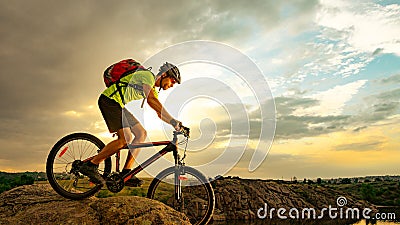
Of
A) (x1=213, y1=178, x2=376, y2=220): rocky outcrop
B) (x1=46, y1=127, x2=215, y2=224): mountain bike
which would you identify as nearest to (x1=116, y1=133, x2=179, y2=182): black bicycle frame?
(x1=46, y1=127, x2=215, y2=224): mountain bike

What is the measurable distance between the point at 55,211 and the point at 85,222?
0.99 m

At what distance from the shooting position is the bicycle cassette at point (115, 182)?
9141mm

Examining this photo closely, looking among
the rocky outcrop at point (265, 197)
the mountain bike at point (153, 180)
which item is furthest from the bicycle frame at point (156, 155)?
the rocky outcrop at point (265, 197)

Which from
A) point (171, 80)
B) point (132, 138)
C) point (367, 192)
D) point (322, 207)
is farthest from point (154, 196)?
point (367, 192)

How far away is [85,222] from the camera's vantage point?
26.9 ft

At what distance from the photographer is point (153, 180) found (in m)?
9.25

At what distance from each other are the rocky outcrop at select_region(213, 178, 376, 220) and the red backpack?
7385 cm

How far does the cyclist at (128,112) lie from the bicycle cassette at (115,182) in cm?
14

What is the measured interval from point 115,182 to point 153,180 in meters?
0.98

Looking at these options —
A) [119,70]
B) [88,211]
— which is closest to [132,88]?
[119,70]

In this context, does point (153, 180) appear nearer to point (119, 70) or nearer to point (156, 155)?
point (156, 155)

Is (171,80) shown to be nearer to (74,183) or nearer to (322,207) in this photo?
(74,183)

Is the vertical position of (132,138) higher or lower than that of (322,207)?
higher

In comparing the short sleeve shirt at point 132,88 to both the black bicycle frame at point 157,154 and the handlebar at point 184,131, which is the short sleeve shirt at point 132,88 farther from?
the black bicycle frame at point 157,154
